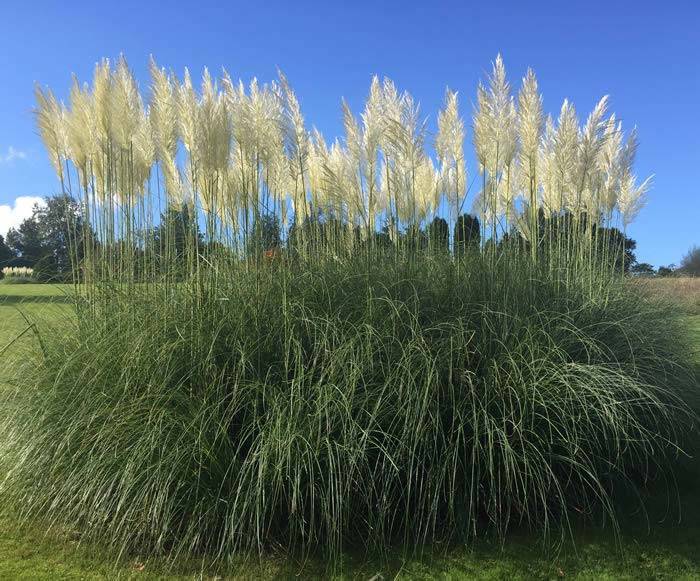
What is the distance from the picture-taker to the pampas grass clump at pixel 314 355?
2805 mm

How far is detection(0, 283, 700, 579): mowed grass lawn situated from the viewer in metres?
2.65

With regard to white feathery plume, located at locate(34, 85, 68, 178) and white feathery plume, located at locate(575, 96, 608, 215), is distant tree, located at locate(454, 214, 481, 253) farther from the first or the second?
white feathery plume, located at locate(34, 85, 68, 178)

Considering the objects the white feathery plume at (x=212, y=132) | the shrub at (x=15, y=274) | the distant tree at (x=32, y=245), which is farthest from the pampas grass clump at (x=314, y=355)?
the shrub at (x=15, y=274)

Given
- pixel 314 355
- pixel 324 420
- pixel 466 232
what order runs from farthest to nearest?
pixel 466 232 → pixel 314 355 → pixel 324 420

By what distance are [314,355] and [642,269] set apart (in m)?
6.22

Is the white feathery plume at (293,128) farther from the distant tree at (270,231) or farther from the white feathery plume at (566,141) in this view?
the white feathery plume at (566,141)

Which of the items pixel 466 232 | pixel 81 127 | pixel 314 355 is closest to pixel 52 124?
pixel 81 127

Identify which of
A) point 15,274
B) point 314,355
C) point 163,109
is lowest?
point 314,355

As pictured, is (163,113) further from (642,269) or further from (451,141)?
(642,269)

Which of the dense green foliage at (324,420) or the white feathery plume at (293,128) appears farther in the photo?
the white feathery plume at (293,128)

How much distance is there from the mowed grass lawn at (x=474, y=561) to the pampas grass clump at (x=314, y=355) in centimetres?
11

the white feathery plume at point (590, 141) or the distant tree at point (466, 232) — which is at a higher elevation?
the white feathery plume at point (590, 141)

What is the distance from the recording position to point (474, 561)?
2.71 metres

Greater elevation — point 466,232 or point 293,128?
point 293,128
